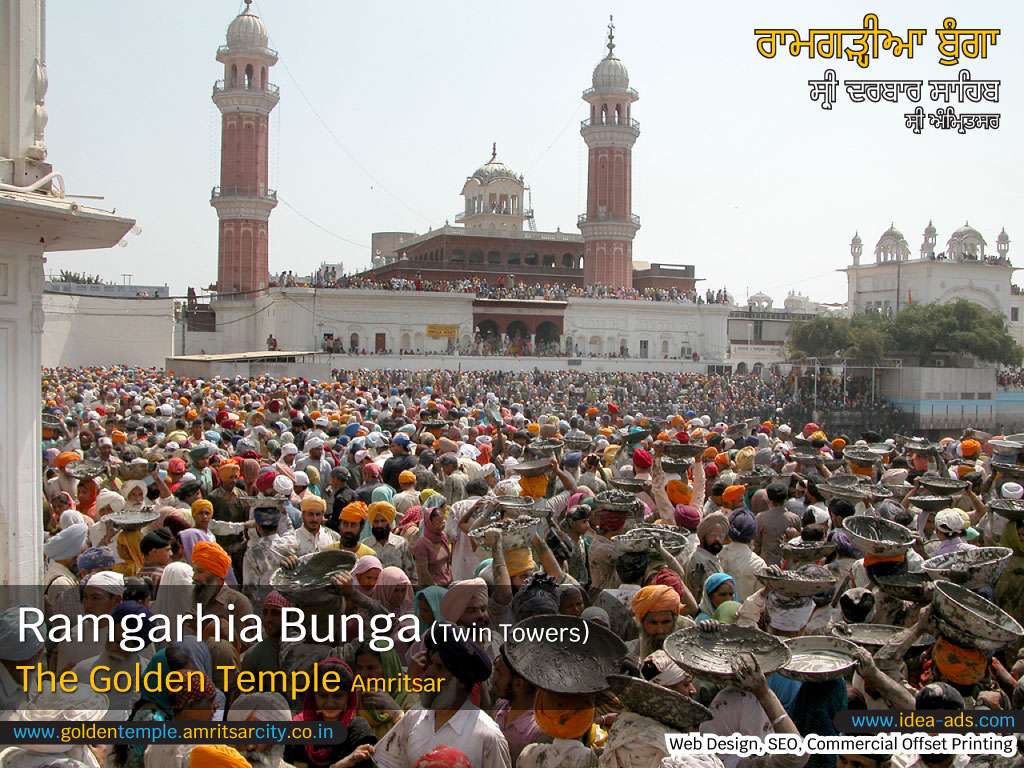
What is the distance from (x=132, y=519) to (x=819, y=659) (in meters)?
4.62

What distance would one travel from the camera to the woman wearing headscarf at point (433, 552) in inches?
241

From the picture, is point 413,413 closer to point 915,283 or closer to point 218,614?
point 218,614

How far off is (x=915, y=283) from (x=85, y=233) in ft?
192

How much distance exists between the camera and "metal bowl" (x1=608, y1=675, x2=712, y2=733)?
131 inches

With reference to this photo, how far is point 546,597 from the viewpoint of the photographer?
4.88 m

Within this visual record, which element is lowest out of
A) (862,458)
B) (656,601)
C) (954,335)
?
(656,601)

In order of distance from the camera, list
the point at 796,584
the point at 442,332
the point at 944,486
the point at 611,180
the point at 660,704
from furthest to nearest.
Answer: the point at 611,180 → the point at 442,332 → the point at 944,486 → the point at 796,584 → the point at 660,704

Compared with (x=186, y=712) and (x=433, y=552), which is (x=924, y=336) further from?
(x=186, y=712)

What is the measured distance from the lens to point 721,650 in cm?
381

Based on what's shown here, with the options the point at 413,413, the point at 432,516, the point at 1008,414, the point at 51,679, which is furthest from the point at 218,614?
the point at 1008,414

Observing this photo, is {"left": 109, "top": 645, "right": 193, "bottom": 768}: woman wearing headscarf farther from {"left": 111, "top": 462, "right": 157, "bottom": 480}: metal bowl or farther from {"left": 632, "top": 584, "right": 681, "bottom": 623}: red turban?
{"left": 111, "top": 462, "right": 157, "bottom": 480}: metal bowl

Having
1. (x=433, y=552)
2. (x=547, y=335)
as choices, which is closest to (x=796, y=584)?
(x=433, y=552)

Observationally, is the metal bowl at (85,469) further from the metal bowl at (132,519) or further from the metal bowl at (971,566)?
the metal bowl at (971,566)

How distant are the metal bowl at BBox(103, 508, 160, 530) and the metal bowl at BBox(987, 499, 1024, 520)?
579 centimetres
